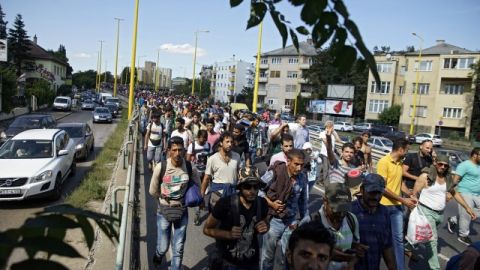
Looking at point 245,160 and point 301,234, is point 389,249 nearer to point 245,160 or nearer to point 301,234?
point 301,234

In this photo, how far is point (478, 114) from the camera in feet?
179

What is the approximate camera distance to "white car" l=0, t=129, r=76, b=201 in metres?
8.24

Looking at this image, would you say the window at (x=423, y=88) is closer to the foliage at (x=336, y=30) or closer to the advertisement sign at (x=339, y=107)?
the advertisement sign at (x=339, y=107)

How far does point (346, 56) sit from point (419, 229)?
4770 millimetres

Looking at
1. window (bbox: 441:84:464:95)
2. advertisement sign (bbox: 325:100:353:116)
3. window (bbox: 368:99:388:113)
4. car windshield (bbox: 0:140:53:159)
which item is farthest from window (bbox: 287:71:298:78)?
car windshield (bbox: 0:140:53:159)

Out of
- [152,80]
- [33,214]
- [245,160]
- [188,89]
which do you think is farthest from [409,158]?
[152,80]

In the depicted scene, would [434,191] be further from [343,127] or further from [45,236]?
[343,127]

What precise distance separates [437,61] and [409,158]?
58.8 metres

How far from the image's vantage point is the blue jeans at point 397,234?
15.9 feet

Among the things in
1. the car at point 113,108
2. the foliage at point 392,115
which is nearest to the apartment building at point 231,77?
the foliage at point 392,115

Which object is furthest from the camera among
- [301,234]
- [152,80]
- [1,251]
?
[152,80]

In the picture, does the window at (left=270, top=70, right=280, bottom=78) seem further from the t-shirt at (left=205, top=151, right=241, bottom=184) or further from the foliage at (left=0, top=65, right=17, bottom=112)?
the t-shirt at (left=205, top=151, right=241, bottom=184)

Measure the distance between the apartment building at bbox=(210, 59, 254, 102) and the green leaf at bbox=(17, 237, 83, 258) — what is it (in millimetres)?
108910

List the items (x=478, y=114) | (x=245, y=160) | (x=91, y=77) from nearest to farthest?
(x=245, y=160)
(x=478, y=114)
(x=91, y=77)
